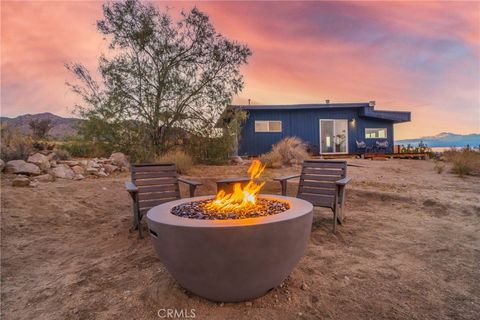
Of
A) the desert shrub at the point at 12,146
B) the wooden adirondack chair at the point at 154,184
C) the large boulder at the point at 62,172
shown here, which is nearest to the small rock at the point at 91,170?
the large boulder at the point at 62,172

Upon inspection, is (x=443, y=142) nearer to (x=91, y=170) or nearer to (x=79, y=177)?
(x=91, y=170)

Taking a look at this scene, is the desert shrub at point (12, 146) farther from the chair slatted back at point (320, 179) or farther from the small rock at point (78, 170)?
the chair slatted back at point (320, 179)

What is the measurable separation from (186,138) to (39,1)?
17.0 feet

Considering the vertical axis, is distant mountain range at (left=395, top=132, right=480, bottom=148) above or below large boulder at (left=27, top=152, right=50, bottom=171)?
above

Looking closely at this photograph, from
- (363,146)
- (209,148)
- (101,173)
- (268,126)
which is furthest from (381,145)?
(101,173)

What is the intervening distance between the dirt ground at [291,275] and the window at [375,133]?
1191 cm

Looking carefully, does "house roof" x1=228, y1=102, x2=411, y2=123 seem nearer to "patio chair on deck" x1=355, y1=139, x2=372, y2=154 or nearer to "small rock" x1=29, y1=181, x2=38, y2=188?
"patio chair on deck" x1=355, y1=139, x2=372, y2=154

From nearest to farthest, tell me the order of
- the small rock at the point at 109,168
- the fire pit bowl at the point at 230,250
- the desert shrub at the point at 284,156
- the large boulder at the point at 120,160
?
1. the fire pit bowl at the point at 230,250
2. the small rock at the point at 109,168
3. the large boulder at the point at 120,160
4. the desert shrub at the point at 284,156

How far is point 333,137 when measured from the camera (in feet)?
52.6

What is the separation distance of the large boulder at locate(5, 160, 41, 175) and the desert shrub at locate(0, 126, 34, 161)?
0.49 meters

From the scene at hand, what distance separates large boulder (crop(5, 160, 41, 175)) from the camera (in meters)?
5.99

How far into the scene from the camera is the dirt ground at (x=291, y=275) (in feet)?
6.76

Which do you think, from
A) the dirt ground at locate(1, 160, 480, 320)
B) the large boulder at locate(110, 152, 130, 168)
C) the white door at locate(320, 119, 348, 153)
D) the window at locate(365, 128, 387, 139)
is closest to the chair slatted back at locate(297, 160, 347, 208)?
the dirt ground at locate(1, 160, 480, 320)

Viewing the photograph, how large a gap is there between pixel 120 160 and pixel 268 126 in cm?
875
